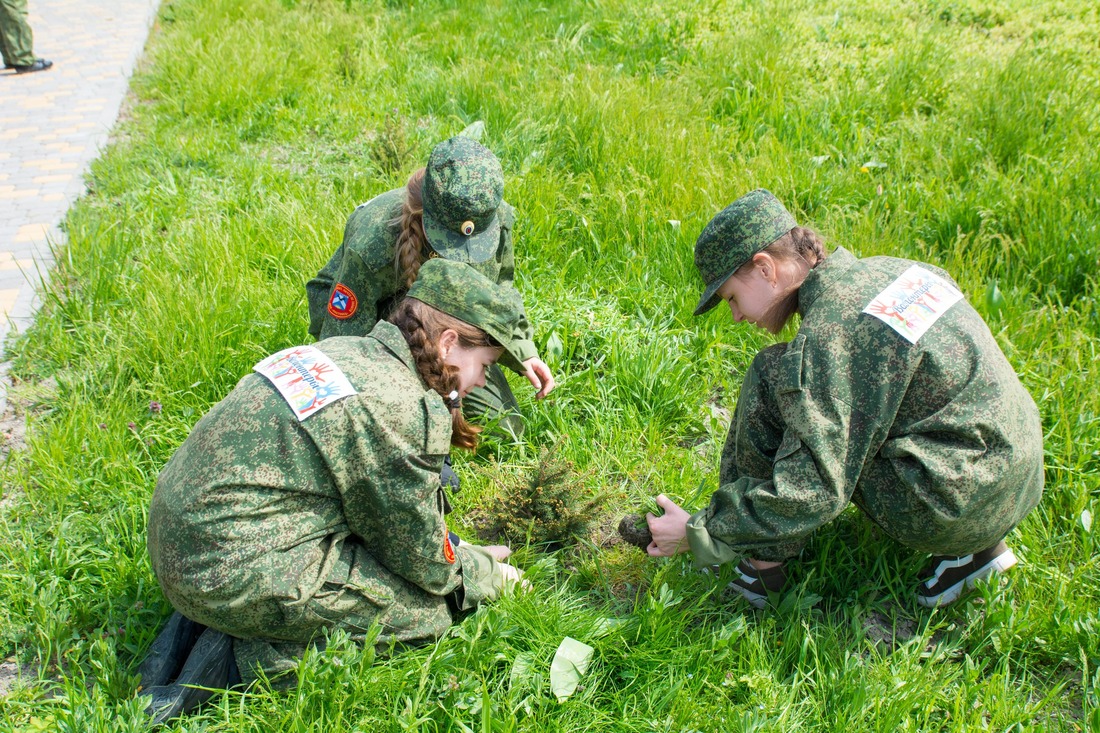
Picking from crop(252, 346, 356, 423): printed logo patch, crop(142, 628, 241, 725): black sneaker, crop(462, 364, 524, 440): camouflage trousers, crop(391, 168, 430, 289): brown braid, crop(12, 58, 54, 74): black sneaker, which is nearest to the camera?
crop(252, 346, 356, 423): printed logo patch

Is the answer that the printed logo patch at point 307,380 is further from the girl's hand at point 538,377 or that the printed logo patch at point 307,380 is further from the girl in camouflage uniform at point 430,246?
the girl's hand at point 538,377

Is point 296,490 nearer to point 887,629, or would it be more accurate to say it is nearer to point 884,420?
point 884,420

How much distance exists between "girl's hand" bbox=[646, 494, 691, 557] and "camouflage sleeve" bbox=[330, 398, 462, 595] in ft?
2.12

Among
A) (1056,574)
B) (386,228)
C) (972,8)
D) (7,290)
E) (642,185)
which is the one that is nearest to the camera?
(1056,574)

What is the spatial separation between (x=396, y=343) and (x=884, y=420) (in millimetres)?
1281

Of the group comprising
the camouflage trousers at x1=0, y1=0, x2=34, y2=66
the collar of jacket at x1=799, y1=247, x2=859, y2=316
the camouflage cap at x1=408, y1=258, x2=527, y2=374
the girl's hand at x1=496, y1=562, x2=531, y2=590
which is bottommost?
the camouflage trousers at x1=0, y1=0, x2=34, y2=66

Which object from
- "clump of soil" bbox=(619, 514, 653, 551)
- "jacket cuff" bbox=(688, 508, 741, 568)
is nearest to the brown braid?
"clump of soil" bbox=(619, 514, 653, 551)

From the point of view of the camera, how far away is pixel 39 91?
699 centimetres

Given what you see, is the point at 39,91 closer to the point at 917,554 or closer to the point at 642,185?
the point at 642,185

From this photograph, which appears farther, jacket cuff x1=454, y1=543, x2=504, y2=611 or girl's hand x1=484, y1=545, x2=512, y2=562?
girl's hand x1=484, y1=545, x2=512, y2=562

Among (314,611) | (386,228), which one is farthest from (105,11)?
(314,611)

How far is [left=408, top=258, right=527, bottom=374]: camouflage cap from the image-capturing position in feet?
7.56

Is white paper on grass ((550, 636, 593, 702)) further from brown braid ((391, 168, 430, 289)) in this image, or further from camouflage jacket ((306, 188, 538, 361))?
brown braid ((391, 168, 430, 289))

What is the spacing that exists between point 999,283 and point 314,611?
3289mm
